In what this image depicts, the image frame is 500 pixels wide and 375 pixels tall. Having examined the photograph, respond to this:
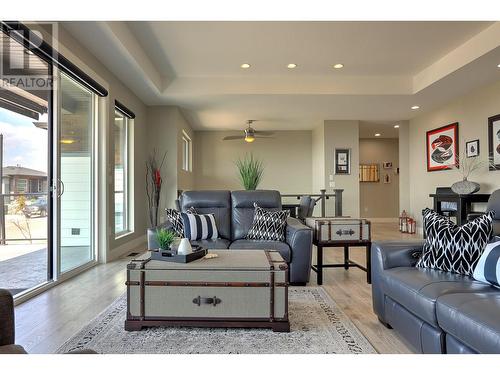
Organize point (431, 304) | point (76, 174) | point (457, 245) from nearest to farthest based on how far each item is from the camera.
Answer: point (431, 304) < point (457, 245) < point (76, 174)

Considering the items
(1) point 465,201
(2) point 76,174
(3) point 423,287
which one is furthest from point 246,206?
(1) point 465,201

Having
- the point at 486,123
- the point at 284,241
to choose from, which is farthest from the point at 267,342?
the point at 486,123

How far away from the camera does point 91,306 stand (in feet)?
8.71

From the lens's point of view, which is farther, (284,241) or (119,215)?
(119,215)

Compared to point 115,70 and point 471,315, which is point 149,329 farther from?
point 115,70

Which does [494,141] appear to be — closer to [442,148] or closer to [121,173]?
[442,148]

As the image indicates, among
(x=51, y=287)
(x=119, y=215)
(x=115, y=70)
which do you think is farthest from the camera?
(x=119, y=215)

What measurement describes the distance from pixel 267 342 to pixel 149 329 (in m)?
0.78

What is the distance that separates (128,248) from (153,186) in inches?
54.3

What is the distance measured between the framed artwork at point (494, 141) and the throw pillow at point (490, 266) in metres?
4.11

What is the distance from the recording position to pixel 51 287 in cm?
316

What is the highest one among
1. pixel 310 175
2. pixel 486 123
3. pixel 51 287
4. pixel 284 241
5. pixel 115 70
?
pixel 115 70

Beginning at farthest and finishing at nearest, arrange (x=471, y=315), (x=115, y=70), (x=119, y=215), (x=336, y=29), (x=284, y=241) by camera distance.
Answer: (x=119, y=215), (x=115, y=70), (x=336, y=29), (x=284, y=241), (x=471, y=315)

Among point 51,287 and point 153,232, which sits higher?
point 153,232
